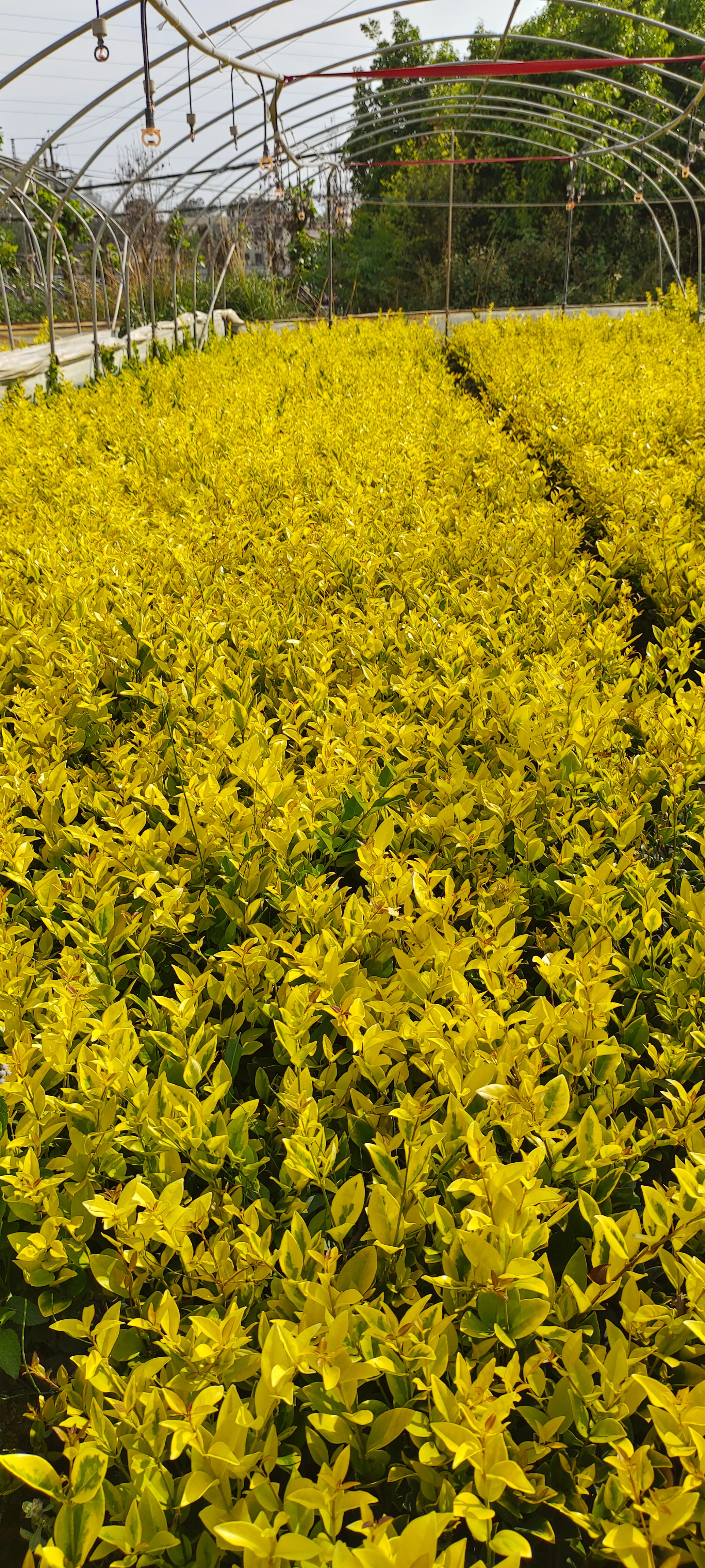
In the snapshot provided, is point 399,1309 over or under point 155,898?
under

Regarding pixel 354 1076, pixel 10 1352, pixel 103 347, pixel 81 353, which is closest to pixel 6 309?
pixel 103 347

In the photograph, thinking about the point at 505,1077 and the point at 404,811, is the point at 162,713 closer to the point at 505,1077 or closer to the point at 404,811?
the point at 404,811

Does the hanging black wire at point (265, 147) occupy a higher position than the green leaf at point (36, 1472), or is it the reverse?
the hanging black wire at point (265, 147)

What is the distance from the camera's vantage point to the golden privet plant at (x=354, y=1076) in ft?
3.37

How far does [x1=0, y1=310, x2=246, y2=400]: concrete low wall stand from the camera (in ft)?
32.7

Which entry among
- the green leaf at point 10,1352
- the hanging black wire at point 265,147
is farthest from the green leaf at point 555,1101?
the hanging black wire at point 265,147

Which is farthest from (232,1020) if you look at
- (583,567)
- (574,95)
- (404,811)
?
(574,95)

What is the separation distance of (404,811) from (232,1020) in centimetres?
71

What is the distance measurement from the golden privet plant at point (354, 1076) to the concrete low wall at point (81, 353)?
597cm

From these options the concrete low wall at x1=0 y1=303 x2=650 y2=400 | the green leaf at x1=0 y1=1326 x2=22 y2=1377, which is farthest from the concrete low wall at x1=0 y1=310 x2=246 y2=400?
the green leaf at x1=0 y1=1326 x2=22 y2=1377

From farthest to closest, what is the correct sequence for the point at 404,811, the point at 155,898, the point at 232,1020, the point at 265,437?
1. the point at 265,437
2. the point at 404,811
3. the point at 155,898
4. the point at 232,1020

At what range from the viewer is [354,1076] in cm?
146

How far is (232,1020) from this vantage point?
1.60m

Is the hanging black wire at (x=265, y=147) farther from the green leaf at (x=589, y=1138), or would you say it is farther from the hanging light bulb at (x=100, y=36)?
the green leaf at (x=589, y=1138)
